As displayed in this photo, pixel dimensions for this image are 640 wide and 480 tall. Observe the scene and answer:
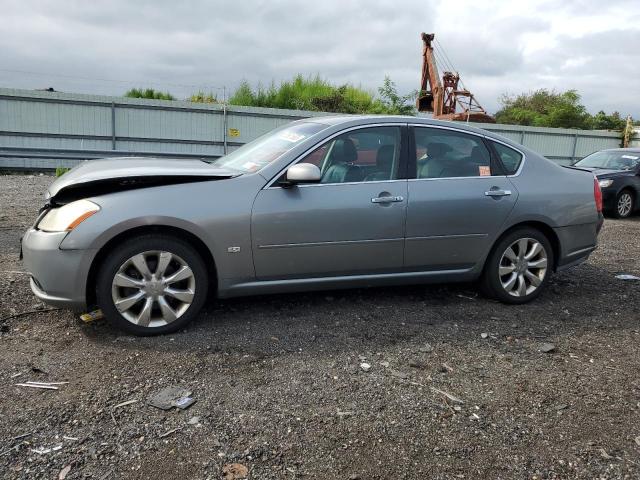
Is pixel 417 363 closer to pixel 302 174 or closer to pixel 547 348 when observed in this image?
pixel 547 348

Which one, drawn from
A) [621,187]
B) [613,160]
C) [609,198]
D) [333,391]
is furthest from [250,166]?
[613,160]

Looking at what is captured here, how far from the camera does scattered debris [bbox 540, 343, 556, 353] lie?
160 inches

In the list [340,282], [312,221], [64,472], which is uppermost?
[312,221]

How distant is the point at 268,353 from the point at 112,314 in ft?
3.65

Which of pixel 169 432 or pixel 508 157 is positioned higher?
pixel 508 157

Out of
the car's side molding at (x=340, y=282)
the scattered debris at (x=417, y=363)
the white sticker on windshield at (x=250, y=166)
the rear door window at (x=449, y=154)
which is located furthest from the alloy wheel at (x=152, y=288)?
the rear door window at (x=449, y=154)

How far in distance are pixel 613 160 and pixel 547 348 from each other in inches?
390

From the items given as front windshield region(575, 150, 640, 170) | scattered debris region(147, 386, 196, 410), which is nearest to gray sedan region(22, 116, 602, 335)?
scattered debris region(147, 386, 196, 410)

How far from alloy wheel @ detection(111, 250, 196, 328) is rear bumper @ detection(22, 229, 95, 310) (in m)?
0.22

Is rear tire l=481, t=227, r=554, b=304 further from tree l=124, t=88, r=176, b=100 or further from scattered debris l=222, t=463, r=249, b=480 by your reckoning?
tree l=124, t=88, r=176, b=100

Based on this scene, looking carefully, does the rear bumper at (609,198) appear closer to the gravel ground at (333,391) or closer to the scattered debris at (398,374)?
the gravel ground at (333,391)

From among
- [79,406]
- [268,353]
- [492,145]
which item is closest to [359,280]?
[268,353]

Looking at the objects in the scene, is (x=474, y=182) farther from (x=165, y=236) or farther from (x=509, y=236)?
(x=165, y=236)

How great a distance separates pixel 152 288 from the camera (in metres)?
3.88
